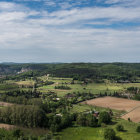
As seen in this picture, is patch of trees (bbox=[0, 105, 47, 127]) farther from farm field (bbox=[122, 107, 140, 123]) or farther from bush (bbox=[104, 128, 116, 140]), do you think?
farm field (bbox=[122, 107, 140, 123])

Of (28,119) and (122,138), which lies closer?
(122,138)

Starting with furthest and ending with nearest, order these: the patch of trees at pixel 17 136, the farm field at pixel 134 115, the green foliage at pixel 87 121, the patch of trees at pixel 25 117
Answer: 1. the farm field at pixel 134 115
2. the green foliage at pixel 87 121
3. the patch of trees at pixel 25 117
4. the patch of trees at pixel 17 136

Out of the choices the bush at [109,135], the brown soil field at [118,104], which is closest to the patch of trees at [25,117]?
the bush at [109,135]

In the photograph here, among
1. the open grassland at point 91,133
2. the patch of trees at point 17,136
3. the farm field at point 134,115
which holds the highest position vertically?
the patch of trees at point 17,136

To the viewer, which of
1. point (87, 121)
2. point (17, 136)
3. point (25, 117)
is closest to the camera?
point (17, 136)

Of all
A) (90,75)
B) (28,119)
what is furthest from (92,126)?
(90,75)

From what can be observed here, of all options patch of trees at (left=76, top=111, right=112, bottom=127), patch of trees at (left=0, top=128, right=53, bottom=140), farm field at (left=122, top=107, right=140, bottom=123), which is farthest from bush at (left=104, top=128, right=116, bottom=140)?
farm field at (left=122, top=107, right=140, bottom=123)

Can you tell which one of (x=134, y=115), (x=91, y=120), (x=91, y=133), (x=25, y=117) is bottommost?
(x=91, y=133)

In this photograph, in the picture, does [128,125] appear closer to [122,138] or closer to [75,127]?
[122,138]

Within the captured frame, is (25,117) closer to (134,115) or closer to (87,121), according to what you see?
(87,121)

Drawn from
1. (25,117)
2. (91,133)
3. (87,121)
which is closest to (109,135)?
(91,133)

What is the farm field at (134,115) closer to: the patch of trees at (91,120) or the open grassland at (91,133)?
the open grassland at (91,133)
